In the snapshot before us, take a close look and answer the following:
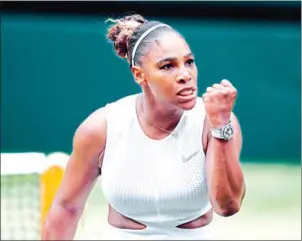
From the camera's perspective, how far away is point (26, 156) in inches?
207

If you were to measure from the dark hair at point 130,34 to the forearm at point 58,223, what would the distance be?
57cm

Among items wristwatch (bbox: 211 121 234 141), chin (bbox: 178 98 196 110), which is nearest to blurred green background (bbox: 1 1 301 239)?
chin (bbox: 178 98 196 110)

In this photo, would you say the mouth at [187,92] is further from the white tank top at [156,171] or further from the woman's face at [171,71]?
the white tank top at [156,171]

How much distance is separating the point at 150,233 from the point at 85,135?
15.2 inches

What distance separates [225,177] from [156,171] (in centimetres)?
36

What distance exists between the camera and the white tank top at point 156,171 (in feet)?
10.4

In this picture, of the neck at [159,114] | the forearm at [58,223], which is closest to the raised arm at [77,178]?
the forearm at [58,223]

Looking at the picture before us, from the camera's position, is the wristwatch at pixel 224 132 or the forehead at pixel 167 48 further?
the forehead at pixel 167 48

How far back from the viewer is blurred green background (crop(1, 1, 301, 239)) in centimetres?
819

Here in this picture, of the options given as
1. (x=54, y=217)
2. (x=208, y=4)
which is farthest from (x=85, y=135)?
(x=208, y=4)

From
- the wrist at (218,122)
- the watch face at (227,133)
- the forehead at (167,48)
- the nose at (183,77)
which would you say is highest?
the forehead at (167,48)

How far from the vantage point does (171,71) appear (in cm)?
304

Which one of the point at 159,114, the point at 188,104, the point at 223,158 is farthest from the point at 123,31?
the point at 223,158

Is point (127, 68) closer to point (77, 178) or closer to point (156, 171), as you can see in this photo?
point (77, 178)
